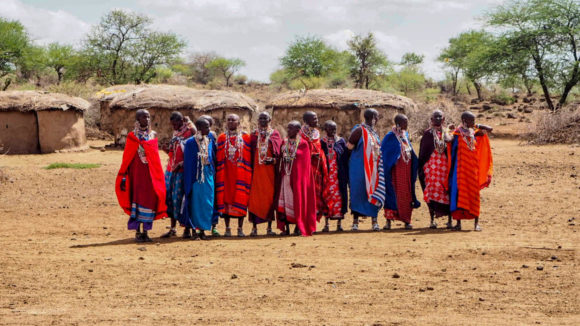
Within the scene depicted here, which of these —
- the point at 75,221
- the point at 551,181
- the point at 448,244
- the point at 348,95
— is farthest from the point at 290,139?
the point at 348,95

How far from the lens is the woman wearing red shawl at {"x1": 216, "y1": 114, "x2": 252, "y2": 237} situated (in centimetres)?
880

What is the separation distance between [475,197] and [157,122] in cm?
1152

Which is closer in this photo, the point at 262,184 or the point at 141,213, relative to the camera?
the point at 141,213

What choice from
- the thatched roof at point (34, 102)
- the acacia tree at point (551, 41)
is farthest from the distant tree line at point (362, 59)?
the thatched roof at point (34, 102)

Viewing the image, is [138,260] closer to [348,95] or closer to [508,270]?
[508,270]

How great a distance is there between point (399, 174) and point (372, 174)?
1.23ft

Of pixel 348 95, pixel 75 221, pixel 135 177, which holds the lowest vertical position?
pixel 75 221

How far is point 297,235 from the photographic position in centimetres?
909

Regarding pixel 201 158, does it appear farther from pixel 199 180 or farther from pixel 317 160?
pixel 317 160

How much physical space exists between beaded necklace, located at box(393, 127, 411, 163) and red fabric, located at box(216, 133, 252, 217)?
1.98m

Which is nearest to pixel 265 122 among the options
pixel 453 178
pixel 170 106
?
pixel 453 178

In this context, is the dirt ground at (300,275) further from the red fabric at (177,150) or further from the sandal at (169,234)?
the red fabric at (177,150)

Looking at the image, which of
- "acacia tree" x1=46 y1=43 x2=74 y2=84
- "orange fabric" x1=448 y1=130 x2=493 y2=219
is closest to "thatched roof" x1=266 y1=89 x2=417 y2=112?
"orange fabric" x1=448 y1=130 x2=493 y2=219

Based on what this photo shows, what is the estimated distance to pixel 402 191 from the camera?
30.9 ft
